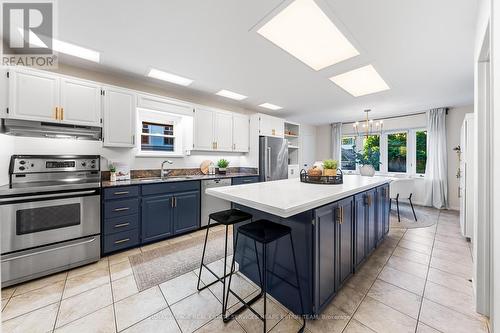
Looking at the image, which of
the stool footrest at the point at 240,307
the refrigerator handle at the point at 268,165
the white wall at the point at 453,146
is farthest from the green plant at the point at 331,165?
the white wall at the point at 453,146

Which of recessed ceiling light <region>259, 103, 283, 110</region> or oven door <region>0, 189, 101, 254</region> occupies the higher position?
recessed ceiling light <region>259, 103, 283, 110</region>

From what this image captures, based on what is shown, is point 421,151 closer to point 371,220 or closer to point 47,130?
point 371,220

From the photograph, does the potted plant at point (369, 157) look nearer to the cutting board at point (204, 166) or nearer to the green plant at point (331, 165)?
the green plant at point (331, 165)

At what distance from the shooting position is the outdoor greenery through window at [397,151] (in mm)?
5688

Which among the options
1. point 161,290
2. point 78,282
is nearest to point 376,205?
point 161,290

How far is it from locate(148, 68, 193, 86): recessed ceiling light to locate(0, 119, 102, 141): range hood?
3.74 feet

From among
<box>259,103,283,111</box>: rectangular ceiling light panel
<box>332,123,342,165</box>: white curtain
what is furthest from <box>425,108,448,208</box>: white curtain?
<box>259,103,283,111</box>: rectangular ceiling light panel

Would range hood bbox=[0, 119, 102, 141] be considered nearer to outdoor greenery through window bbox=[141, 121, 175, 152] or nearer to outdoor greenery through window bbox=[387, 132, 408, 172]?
outdoor greenery through window bbox=[141, 121, 175, 152]

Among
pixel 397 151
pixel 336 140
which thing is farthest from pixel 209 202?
pixel 397 151

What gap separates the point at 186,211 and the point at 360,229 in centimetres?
248

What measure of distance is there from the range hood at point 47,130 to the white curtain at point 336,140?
21.1 feet

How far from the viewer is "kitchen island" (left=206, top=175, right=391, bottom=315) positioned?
1497mm

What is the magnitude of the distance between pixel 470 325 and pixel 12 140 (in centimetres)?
489

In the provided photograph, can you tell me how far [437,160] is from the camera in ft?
16.2
